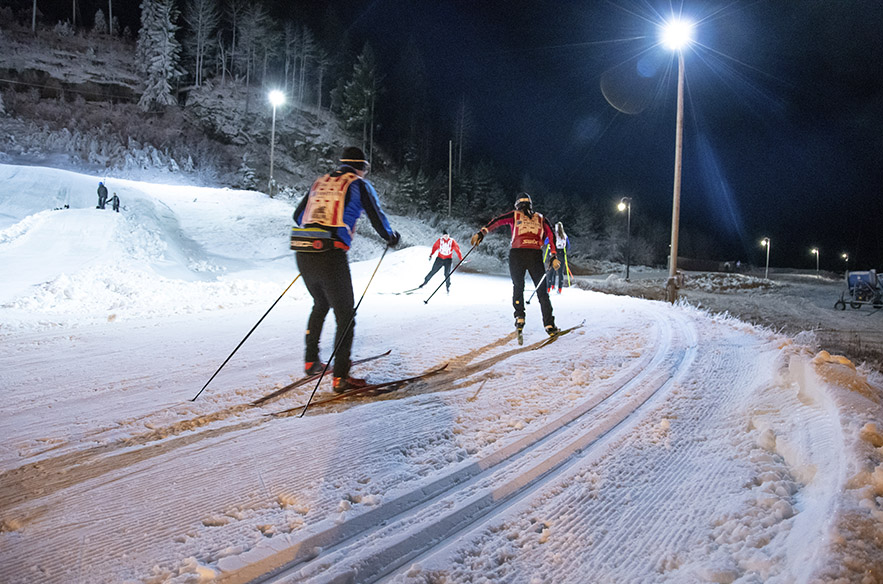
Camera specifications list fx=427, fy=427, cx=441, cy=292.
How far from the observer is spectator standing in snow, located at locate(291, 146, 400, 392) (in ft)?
12.3

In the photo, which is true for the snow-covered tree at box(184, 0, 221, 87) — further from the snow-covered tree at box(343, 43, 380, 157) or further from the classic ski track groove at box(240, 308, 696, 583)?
the classic ski track groove at box(240, 308, 696, 583)

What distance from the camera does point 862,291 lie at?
22.6 m

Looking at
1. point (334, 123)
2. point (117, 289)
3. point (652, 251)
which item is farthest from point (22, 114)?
point (652, 251)

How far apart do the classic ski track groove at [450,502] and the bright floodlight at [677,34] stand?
40.8ft

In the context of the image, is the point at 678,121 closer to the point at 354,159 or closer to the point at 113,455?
the point at 354,159

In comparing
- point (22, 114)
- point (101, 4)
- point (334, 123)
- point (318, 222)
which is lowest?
point (318, 222)

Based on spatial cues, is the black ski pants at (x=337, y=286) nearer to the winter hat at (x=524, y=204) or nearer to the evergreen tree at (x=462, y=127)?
the winter hat at (x=524, y=204)

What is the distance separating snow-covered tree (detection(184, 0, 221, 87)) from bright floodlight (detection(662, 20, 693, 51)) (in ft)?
187

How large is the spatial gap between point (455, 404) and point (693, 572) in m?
1.96

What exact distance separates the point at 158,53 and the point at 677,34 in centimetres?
5531

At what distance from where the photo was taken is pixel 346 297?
3.81 metres

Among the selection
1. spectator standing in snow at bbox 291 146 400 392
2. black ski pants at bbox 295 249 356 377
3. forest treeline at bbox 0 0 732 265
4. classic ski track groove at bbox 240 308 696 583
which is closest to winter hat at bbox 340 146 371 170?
spectator standing in snow at bbox 291 146 400 392

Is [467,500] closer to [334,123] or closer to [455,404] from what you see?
[455,404]

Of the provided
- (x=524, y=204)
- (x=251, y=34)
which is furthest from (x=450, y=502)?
(x=251, y=34)
